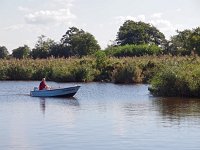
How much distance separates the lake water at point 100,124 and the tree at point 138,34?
8112cm

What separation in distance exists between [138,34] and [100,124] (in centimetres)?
9658

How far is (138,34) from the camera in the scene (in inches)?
4766

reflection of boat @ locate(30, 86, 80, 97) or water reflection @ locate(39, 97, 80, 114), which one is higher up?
reflection of boat @ locate(30, 86, 80, 97)

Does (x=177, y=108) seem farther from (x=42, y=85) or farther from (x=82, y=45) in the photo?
(x=82, y=45)

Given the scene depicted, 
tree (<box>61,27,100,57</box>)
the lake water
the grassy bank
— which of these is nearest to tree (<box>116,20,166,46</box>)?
tree (<box>61,27,100,57</box>)

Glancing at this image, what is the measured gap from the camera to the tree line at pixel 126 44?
92.3m

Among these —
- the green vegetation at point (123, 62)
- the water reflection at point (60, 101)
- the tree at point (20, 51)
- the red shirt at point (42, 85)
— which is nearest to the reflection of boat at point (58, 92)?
the red shirt at point (42, 85)

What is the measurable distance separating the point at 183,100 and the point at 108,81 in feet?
96.0

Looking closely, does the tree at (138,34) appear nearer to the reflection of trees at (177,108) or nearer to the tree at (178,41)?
the tree at (178,41)

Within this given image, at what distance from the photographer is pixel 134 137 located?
2166 cm

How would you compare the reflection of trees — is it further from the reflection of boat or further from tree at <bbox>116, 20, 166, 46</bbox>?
tree at <bbox>116, 20, 166, 46</bbox>

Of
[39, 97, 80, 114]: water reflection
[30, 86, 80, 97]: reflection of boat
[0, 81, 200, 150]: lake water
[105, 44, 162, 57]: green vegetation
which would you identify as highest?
[105, 44, 162, 57]: green vegetation

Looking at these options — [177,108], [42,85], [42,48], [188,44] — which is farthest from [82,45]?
[177,108]

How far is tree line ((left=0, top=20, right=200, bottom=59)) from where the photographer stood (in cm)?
9231
